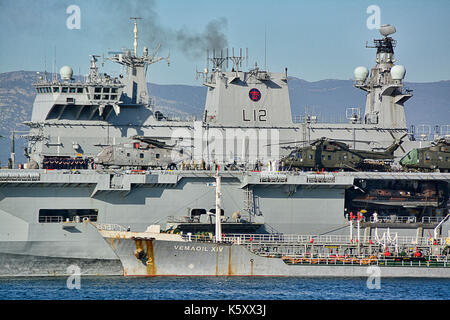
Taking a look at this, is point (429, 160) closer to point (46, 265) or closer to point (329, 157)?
point (329, 157)

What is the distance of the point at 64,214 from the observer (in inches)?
1345

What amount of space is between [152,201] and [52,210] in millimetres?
4669

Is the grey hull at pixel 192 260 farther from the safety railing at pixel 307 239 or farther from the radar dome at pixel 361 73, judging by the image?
the radar dome at pixel 361 73

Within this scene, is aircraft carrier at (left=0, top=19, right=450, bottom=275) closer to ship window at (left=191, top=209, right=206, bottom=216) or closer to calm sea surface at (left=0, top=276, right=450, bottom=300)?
ship window at (left=191, top=209, right=206, bottom=216)

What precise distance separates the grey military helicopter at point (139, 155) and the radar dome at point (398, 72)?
564 inches

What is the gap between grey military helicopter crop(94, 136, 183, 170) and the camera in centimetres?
3584

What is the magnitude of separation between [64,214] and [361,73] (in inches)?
818

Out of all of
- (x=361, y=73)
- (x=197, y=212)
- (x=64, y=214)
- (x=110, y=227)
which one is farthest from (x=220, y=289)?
(x=361, y=73)

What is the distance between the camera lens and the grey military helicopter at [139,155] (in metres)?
35.8

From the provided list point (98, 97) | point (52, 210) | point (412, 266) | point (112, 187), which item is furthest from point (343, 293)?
point (98, 97)

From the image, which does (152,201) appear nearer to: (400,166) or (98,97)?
(98,97)

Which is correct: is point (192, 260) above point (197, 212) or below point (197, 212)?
below

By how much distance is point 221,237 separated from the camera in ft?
105

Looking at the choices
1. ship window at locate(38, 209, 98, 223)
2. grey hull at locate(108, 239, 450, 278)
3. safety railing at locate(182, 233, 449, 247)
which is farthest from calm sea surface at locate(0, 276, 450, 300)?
ship window at locate(38, 209, 98, 223)
